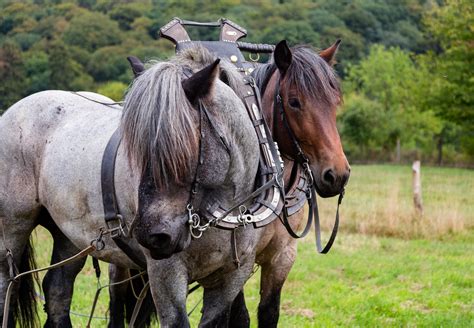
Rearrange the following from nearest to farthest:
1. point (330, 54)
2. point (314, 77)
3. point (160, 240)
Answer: point (160, 240), point (314, 77), point (330, 54)

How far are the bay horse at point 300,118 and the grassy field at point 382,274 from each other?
1.86m

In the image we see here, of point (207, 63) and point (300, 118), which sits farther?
point (300, 118)

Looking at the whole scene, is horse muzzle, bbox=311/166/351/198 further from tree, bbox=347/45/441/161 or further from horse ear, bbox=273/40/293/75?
tree, bbox=347/45/441/161

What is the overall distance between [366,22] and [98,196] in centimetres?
5849

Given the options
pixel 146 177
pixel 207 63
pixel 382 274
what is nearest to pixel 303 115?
pixel 207 63

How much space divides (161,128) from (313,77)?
57.2 inches

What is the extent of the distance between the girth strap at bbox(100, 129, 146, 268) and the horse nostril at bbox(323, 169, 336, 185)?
46.3 inches

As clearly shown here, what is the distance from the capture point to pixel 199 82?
3010 millimetres

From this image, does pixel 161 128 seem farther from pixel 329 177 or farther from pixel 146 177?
pixel 329 177

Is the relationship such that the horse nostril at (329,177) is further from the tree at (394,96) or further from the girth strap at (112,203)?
the tree at (394,96)

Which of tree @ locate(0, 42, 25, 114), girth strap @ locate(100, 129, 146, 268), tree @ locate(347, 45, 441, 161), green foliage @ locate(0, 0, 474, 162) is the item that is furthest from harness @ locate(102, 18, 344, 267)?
tree @ locate(347, 45, 441, 161)

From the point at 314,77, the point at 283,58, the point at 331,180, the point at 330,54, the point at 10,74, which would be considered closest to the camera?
the point at 331,180

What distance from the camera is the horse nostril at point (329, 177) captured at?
3.86 meters

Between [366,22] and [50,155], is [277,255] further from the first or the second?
[366,22]
